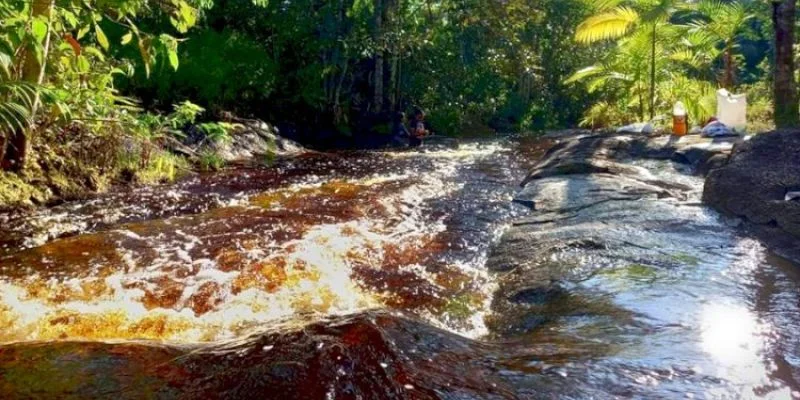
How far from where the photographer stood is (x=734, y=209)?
5777 millimetres

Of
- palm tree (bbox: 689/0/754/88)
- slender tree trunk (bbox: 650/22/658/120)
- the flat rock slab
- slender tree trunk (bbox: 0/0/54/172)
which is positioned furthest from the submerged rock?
palm tree (bbox: 689/0/754/88)

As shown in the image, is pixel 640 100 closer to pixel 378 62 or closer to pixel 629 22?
pixel 629 22

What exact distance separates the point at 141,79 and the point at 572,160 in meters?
10.4

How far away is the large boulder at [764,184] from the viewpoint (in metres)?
5.24

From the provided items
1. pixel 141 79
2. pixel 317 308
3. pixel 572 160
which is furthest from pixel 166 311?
pixel 141 79

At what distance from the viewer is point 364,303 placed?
4559mm

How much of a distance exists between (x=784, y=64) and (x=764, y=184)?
702cm

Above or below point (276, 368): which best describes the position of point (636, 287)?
below

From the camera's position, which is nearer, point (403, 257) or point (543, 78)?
point (403, 257)

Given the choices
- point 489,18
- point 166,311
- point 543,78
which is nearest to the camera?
point 166,311

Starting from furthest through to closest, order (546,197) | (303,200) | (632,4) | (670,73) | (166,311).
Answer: (670,73)
(632,4)
(303,200)
(546,197)
(166,311)

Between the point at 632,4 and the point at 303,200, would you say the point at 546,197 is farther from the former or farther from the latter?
the point at 632,4

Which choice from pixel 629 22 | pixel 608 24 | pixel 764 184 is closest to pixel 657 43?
pixel 629 22

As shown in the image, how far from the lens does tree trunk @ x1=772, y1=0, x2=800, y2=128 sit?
11039 millimetres
